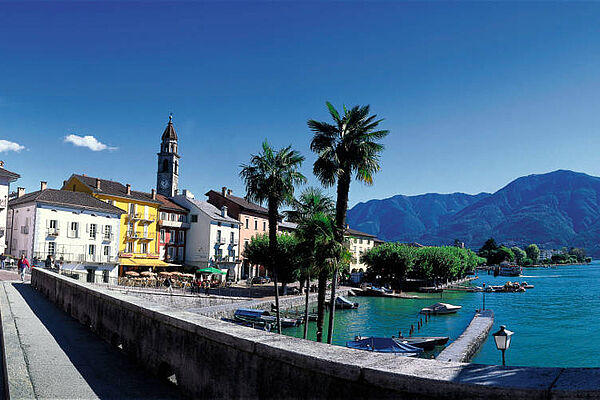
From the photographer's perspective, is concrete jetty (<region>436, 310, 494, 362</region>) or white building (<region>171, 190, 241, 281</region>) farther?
white building (<region>171, 190, 241, 281</region>)

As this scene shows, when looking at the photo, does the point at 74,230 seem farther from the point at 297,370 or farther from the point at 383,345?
the point at 297,370

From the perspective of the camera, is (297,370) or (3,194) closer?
(297,370)

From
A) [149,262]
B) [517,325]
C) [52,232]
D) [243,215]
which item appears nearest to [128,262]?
[149,262]

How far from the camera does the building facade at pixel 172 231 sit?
66500 mm

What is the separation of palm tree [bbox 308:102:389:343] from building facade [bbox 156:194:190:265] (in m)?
44.1

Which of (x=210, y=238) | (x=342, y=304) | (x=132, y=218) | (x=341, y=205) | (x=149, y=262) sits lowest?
(x=342, y=304)

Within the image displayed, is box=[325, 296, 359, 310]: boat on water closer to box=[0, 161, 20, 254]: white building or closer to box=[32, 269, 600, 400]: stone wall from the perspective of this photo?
box=[0, 161, 20, 254]: white building

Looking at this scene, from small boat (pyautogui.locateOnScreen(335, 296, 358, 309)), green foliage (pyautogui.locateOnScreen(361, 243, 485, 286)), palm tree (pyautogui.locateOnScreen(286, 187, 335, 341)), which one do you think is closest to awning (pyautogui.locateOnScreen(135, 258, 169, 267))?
small boat (pyautogui.locateOnScreen(335, 296, 358, 309))

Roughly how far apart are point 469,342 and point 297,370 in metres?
33.6

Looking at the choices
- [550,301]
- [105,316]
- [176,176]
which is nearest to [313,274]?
[105,316]

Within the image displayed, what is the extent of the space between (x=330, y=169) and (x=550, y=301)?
66.8m

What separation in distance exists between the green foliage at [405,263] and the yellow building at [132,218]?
41468 millimetres

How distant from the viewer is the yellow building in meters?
60.6

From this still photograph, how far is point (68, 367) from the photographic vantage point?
811cm
